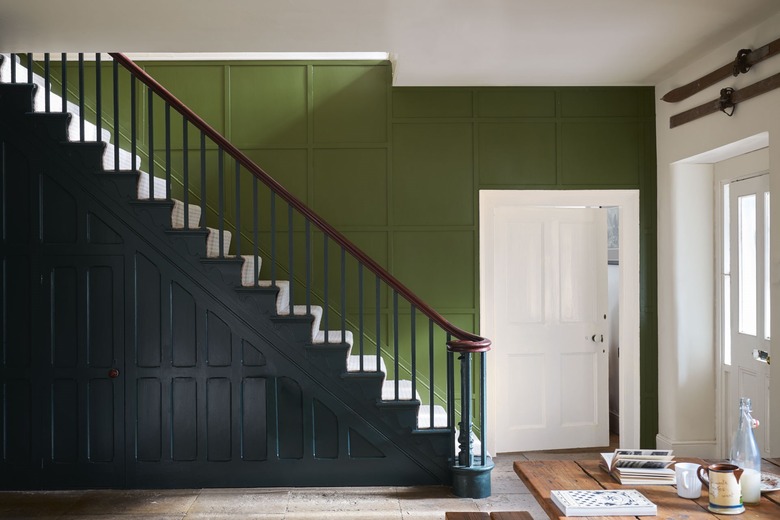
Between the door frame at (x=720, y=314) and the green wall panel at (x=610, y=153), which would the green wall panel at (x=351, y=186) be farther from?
the door frame at (x=720, y=314)

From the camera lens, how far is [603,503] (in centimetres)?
248

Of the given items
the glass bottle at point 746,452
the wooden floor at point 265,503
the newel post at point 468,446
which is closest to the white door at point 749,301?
the wooden floor at point 265,503

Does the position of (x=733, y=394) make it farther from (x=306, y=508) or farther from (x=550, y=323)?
(x=306, y=508)

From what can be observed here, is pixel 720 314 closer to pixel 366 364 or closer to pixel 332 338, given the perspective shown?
pixel 366 364

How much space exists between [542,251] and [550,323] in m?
0.59

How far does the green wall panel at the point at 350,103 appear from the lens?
19.6 ft

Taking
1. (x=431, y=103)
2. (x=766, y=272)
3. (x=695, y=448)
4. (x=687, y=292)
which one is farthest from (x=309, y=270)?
(x=695, y=448)

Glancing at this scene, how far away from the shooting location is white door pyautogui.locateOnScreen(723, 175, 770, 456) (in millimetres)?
4883

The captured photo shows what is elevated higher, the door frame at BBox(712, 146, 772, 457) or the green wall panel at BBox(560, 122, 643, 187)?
the green wall panel at BBox(560, 122, 643, 187)

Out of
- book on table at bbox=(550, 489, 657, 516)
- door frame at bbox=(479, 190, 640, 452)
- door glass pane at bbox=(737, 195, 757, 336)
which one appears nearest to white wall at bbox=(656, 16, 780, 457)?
door frame at bbox=(479, 190, 640, 452)

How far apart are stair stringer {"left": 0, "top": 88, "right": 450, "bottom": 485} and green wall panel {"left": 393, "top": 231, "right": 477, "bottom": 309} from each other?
1274mm

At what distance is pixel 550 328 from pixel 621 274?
2.32 ft

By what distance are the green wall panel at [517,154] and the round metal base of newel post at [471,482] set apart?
226 centimetres

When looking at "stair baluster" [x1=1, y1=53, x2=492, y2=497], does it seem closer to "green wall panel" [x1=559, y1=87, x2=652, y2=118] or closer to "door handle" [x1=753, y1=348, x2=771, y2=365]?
"door handle" [x1=753, y1=348, x2=771, y2=365]
